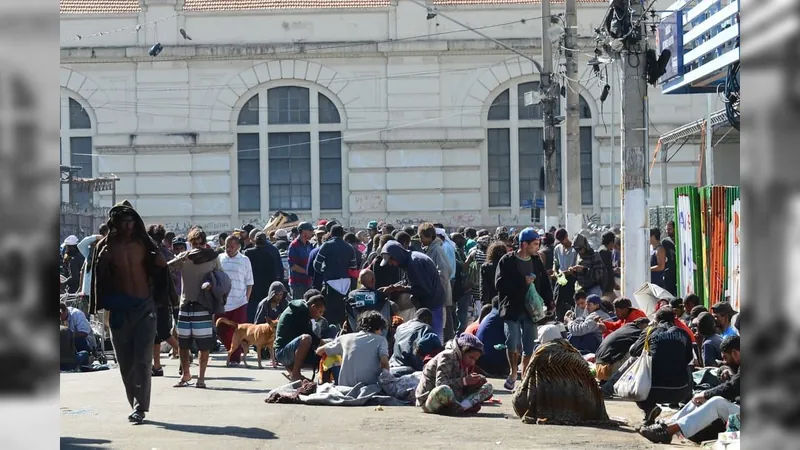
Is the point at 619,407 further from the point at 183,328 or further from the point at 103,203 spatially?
the point at 103,203

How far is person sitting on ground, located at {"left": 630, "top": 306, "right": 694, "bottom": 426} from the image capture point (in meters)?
10.2

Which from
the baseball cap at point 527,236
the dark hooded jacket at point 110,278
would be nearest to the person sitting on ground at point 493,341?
the baseball cap at point 527,236

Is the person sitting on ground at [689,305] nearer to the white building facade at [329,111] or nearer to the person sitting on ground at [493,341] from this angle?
the person sitting on ground at [493,341]

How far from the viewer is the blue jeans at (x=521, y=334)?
43.2 feet

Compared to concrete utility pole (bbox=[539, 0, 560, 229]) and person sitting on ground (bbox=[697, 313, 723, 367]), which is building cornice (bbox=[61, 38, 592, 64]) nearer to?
concrete utility pole (bbox=[539, 0, 560, 229])

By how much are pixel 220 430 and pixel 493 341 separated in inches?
197

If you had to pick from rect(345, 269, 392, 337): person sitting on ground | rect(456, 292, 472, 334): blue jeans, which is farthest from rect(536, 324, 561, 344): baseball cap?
rect(456, 292, 472, 334): blue jeans

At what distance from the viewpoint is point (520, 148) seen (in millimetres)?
39562

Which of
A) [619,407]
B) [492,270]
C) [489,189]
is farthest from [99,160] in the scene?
[619,407]

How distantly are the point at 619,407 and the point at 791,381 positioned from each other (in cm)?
1075

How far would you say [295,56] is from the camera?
1523 inches

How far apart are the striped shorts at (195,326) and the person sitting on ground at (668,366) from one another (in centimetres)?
479

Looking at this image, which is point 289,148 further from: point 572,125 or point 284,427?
point 284,427

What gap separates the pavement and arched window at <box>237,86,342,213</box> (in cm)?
2680
